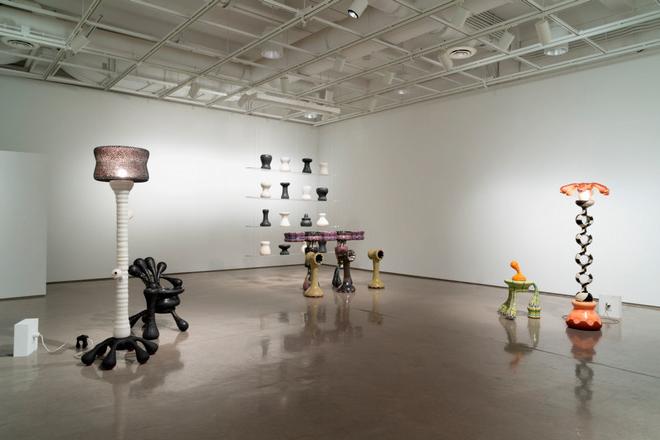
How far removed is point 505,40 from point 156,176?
6.46m

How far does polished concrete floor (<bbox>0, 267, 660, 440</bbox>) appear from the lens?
2.39 meters

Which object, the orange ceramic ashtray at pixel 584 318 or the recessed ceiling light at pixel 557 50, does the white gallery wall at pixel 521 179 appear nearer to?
the recessed ceiling light at pixel 557 50

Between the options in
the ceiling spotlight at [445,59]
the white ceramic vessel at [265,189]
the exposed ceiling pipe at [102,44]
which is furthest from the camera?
the white ceramic vessel at [265,189]

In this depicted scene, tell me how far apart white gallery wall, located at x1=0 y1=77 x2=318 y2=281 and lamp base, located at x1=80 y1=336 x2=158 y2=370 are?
3.44 meters

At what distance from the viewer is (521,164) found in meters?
7.11

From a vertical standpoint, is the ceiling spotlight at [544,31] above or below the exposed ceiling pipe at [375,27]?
below

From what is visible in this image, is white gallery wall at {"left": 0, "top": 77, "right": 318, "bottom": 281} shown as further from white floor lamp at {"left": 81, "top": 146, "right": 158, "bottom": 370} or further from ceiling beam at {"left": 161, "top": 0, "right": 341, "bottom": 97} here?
white floor lamp at {"left": 81, "top": 146, "right": 158, "bottom": 370}

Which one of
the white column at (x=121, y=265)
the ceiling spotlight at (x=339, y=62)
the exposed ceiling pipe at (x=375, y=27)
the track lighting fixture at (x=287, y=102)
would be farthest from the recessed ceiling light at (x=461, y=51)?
the white column at (x=121, y=265)

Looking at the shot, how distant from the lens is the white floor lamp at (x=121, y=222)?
340 centimetres

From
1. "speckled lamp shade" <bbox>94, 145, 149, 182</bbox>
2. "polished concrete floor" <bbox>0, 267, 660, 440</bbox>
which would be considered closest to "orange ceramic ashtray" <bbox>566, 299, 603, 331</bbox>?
"polished concrete floor" <bbox>0, 267, 660, 440</bbox>

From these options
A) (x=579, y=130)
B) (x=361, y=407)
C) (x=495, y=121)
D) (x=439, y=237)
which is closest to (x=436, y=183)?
(x=439, y=237)

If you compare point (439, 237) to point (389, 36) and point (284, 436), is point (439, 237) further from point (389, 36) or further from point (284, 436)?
point (284, 436)

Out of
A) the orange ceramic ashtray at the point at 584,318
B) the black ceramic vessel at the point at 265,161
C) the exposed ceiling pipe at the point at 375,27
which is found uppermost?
the exposed ceiling pipe at the point at 375,27

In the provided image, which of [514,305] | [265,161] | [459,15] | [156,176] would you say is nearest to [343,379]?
[514,305]
